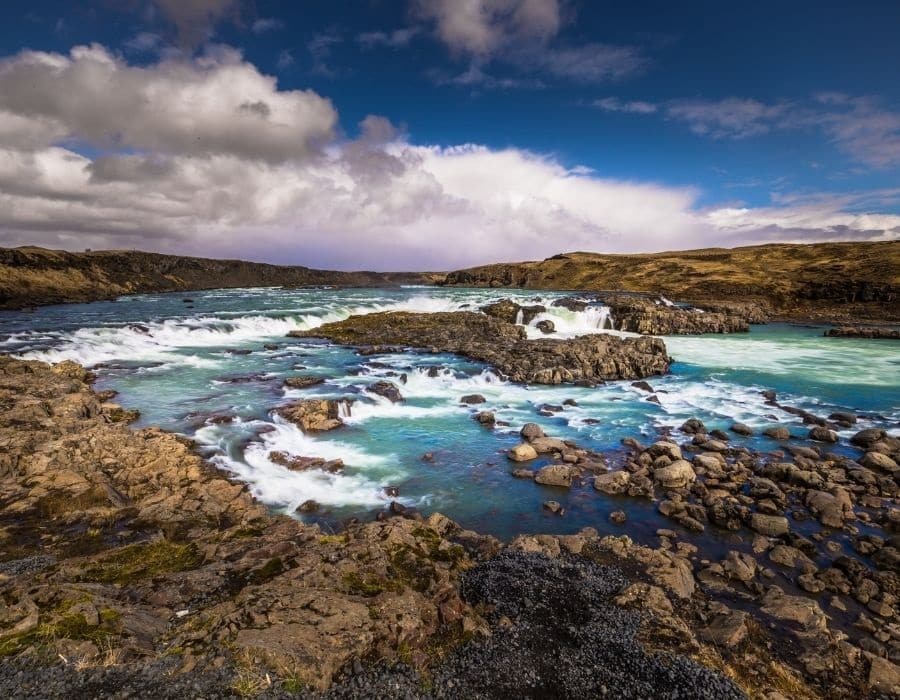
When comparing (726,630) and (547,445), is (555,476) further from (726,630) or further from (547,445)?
(726,630)

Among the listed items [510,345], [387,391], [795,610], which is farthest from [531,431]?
[510,345]

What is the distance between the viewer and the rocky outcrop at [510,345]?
32.0 m

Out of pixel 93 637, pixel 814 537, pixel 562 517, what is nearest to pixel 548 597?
pixel 562 517

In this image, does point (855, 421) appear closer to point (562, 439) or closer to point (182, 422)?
point (562, 439)

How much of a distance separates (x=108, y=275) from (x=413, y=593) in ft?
473

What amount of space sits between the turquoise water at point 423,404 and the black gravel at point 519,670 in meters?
4.49

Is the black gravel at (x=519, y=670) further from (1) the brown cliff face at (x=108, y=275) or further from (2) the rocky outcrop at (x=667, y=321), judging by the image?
(1) the brown cliff face at (x=108, y=275)

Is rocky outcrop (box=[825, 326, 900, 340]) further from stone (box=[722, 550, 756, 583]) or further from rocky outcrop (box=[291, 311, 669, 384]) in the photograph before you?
stone (box=[722, 550, 756, 583])

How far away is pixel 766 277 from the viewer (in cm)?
9531

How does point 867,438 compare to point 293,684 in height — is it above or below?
below

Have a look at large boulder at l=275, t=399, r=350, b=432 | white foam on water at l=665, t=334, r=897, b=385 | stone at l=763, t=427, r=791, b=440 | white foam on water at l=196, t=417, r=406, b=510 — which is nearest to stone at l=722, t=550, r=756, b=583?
white foam on water at l=196, t=417, r=406, b=510

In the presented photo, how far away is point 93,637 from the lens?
5.98 m

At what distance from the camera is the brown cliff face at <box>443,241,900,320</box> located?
7731 centimetres

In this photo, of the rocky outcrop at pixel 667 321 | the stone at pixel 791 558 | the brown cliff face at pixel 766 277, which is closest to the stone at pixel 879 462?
the stone at pixel 791 558
